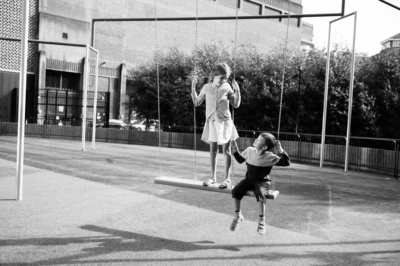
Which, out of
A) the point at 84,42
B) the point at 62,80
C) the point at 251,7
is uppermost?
the point at 251,7

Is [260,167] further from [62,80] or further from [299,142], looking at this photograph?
[62,80]

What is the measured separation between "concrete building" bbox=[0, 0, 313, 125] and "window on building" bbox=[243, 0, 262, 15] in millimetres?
113

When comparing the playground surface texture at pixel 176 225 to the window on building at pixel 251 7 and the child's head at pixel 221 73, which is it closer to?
the child's head at pixel 221 73

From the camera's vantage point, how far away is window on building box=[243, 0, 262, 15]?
54.5 m

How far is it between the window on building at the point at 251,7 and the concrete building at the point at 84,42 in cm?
11

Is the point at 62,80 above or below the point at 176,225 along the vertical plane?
above

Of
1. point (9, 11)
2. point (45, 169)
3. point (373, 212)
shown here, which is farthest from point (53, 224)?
point (9, 11)

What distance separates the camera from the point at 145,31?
47.0m

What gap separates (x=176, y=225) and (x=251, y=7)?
51.6 m

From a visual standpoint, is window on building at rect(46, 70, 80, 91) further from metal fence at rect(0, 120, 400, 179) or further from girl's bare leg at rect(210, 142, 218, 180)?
girl's bare leg at rect(210, 142, 218, 180)

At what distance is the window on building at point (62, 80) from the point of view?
39.2m

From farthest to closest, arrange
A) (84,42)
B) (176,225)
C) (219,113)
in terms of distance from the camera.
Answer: (84,42) → (219,113) → (176,225)

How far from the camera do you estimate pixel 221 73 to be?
290 inches

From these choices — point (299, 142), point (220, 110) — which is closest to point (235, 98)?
point (220, 110)
